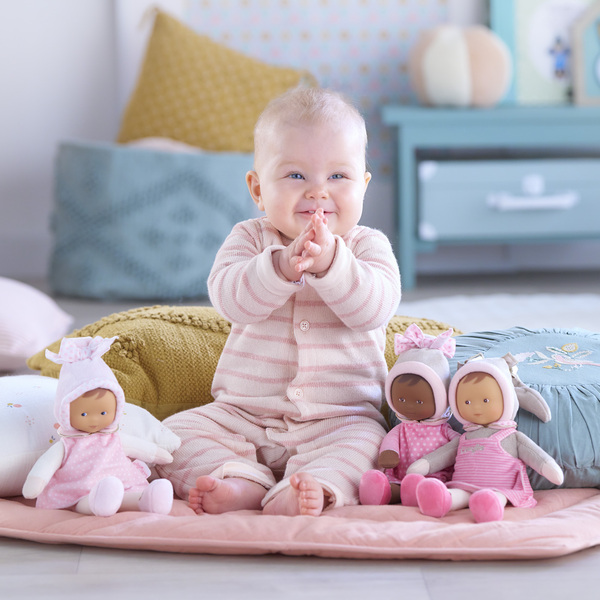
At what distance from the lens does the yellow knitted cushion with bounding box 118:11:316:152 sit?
287cm

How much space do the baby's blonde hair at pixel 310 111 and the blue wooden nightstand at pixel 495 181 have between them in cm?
169

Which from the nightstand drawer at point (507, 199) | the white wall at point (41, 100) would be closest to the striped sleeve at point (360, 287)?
the nightstand drawer at point (507, 199)

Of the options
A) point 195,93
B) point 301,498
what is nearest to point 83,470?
point 301,498

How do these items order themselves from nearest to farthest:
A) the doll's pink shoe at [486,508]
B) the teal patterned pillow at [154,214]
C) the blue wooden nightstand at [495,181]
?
the doll's pink shoe at [486,508] → the teal patterned pillow at [154,214] → the blue wooden nightstand at [495,181]

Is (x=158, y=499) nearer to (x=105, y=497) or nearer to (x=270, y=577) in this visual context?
(x=105, y=497)

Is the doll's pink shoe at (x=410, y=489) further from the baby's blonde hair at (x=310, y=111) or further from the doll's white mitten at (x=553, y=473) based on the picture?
the baby's blonde hair at (x=310, y=111)

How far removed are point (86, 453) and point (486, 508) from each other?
0.45 metres

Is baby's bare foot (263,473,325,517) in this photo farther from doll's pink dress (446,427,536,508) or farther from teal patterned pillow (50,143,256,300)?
teal patterned pillow (50,143,256,300)

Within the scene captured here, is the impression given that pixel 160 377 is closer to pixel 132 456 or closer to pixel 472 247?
pixel 132 456

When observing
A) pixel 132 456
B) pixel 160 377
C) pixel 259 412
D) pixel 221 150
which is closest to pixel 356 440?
pixel 259 412

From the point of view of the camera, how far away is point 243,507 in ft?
3.48

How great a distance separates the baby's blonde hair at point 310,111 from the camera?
1.15 meters

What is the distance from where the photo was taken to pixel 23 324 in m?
1.89

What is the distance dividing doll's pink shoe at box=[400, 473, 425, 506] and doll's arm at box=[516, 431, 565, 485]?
0.12 meters
